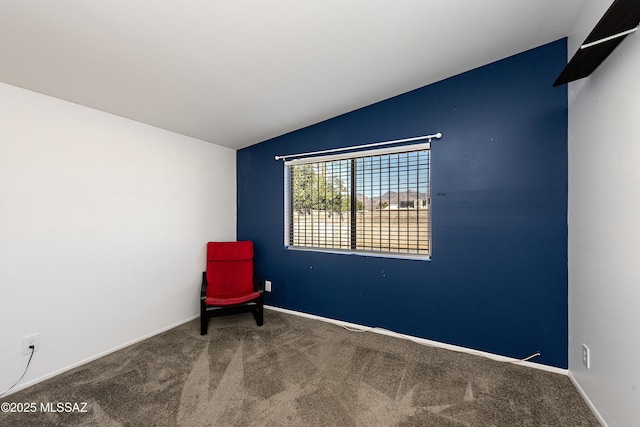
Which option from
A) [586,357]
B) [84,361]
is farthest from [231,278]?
[586,357]

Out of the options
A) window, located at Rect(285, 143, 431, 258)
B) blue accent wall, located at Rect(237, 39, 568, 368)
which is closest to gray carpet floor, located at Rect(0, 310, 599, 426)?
blue accent wall, located at Rect(237, 39, 568, 368)

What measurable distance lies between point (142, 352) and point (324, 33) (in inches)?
112

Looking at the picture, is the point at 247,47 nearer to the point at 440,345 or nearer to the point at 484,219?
the point at 484,219

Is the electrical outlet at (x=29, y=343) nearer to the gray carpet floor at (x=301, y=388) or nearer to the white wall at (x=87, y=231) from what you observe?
the white wall at (x=87, y=231)

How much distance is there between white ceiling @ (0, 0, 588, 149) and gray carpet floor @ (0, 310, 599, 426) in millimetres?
2090

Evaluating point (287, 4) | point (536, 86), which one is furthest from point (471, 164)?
point (287, 4)

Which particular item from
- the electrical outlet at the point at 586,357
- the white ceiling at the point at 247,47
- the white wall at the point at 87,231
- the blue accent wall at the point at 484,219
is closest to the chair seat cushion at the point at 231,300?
the white wall at the point at 87,231

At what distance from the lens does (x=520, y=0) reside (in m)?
1.51

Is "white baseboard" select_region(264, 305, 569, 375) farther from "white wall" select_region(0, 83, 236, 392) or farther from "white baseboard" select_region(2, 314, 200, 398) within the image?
"white wall" select_region(0, 83, 236, 392)

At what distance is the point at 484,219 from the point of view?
2.18 meters

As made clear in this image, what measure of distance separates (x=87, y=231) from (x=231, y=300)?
1.32 metres

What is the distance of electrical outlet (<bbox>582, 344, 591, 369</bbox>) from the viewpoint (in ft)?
5.35

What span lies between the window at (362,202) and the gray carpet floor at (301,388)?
0.99 meters

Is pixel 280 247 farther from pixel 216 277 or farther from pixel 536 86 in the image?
pixel 536 86
